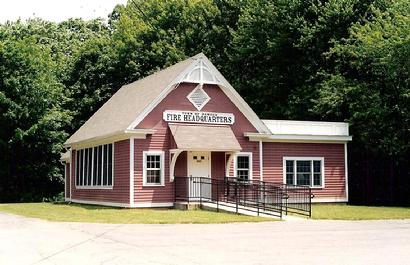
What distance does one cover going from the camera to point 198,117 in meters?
28.7

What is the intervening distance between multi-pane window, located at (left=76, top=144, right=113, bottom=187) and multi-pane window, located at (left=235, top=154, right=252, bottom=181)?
6190mm

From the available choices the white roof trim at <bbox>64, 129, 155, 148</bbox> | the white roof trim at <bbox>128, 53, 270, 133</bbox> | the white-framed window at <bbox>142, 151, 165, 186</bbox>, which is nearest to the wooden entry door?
the white-framed window at <bbox>142, 151, 165, 186</bbox>

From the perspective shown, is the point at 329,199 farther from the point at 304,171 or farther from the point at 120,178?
the point at 120,178

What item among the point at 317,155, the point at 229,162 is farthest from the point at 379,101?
the point at 229,162

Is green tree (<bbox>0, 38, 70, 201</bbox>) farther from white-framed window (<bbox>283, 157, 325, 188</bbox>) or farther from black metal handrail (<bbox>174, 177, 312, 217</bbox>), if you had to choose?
white-framed window (<bbox>283, 157, 325, 188</bbox>)

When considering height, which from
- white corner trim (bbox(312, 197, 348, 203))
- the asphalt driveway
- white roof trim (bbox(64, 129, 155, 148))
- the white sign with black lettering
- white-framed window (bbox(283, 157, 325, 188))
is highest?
the white sign with black lettering

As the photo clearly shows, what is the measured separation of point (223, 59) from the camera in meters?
47.0

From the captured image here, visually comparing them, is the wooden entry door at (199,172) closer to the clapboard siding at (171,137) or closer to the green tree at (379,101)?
the clapboard siding at (171,137)

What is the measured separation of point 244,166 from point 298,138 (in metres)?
3.23

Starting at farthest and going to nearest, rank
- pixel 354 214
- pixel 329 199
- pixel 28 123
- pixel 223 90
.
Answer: pixel 28 123, pixel 329 199, pixel 223 90, pixel 354 214

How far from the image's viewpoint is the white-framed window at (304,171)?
3119 centimetres

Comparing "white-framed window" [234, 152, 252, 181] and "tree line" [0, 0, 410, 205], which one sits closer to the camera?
"white-framed window" [234, 152, 252, 181]

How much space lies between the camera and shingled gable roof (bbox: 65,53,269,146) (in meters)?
27.6

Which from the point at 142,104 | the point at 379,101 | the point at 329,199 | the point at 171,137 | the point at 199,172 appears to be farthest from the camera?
the point at 379,101
